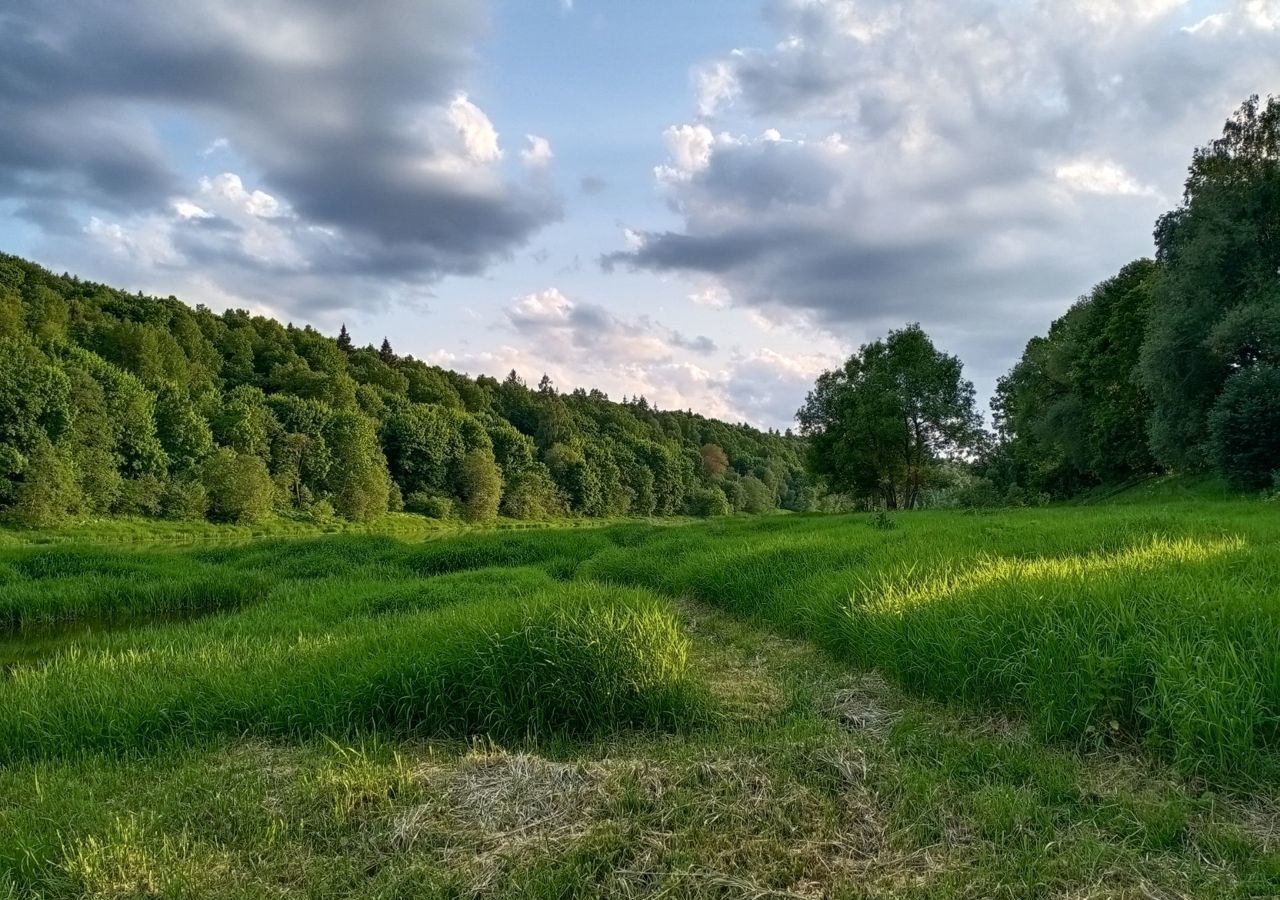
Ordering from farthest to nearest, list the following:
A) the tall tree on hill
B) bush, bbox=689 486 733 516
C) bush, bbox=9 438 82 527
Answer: bush, bbox=689 486 733 516 < bush, bbox=9 438 82 527 < the tall tree on hill

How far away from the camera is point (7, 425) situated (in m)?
39.4

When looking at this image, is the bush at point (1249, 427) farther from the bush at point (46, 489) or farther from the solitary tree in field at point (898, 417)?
the bush at point (46, 489)

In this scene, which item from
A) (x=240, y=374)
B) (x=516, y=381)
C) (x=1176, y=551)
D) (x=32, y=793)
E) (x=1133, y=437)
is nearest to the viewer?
(x=32, y=793)

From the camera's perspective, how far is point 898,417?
4416cm

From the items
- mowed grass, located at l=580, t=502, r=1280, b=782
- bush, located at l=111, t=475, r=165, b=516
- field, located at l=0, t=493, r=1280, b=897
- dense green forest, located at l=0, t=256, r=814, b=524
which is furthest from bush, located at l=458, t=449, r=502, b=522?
mowed grass, located at l=580, t=502, r=1280, b=782

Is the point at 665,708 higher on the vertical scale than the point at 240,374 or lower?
lower

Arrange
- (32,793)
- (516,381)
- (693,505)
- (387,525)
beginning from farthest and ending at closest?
(516,381), (693,505), (387,525), (32,793)

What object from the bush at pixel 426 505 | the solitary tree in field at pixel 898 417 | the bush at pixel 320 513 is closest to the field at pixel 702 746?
the solitary tree in field at pixel 898 417

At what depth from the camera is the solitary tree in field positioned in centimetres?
4391

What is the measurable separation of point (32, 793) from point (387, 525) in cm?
6351

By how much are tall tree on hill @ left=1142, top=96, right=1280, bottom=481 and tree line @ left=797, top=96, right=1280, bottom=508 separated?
5 centimetres

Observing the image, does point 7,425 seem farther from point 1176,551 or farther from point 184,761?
point 1176,551

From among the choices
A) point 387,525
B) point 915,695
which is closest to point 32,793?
point 915,695

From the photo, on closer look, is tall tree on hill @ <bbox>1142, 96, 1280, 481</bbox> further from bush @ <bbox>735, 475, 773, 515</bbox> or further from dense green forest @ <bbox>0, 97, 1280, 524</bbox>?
bush @ <bbox>735, 475, 773, 515</bbox>
